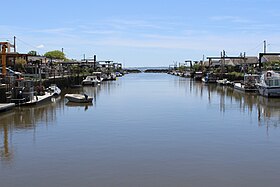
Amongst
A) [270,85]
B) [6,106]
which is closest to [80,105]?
[6,106]

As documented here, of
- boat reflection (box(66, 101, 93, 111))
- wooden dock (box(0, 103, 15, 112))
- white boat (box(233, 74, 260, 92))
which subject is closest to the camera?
wooden dock (box(0, 103, 15, 112))

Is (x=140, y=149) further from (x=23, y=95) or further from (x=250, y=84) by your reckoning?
(x=250, y=84)

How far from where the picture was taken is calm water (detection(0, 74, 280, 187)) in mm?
13312

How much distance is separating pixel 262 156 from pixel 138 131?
25.8 ft

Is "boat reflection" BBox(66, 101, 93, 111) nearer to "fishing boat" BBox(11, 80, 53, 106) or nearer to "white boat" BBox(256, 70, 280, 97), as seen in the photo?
"fishing boat" BBox(11, 80, 53, 106)

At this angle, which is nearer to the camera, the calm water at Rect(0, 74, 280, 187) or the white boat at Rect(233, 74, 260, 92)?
the calm water at Rect(0, 74, 280, 187)

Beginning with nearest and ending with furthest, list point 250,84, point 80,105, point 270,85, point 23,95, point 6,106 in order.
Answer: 1. point 6,106
2. point 23,95
3. point 80,105
4. point 270,85
5. point 250,84

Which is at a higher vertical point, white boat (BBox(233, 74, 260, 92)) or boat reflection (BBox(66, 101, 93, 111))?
white boat (BBox(233, 74, 260, 92))

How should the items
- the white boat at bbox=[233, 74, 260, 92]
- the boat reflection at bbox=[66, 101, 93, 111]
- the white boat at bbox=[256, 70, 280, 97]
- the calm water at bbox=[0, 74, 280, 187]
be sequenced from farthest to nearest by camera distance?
the white boat at bbox=[233, 74, 260, 92]
the white boat at bbox=[256, 70, 280, 97]
the boat reflection at bbox=[66, 101, 93, 111]
the calm water at bbox=[0, 74, 280, 187]

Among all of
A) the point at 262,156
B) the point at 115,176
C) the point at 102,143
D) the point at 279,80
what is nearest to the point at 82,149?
the point at 102,143

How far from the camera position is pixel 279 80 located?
137ft

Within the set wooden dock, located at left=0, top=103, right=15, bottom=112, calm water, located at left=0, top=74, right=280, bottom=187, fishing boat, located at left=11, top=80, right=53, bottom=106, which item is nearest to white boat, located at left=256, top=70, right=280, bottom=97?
calm water, located at left=0, top=74, right=280, bottom=187

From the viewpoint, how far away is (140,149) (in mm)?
17609

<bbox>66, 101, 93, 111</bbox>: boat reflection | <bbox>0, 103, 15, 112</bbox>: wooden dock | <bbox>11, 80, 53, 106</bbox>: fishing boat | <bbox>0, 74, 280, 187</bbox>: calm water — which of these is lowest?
<bbox>0, 74, 280, 187</bbox>: calm water
